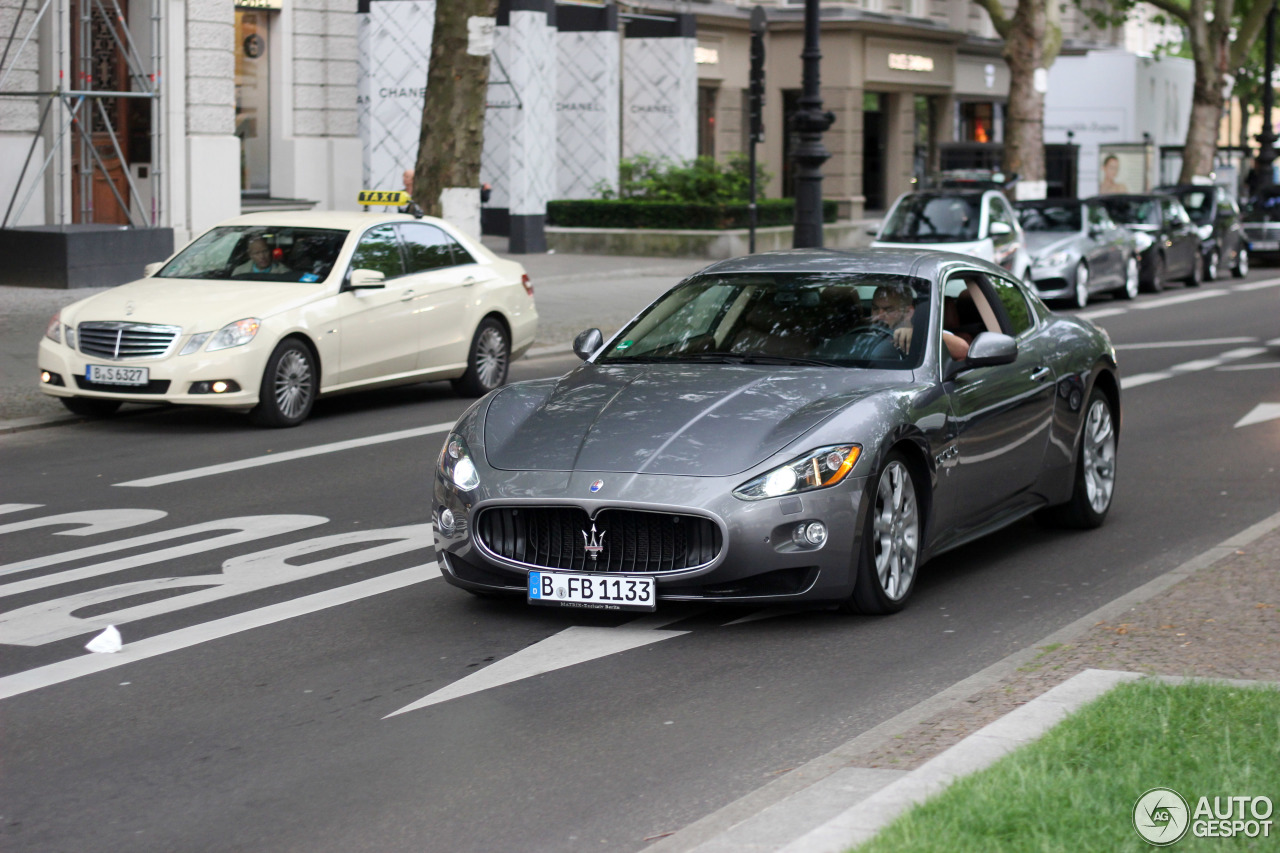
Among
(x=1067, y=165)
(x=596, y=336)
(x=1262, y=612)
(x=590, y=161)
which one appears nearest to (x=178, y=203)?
(x=590, y=161)

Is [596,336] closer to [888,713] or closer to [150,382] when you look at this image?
[888,713]

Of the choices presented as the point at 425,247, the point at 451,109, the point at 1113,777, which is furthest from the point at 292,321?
the point at 1113,777

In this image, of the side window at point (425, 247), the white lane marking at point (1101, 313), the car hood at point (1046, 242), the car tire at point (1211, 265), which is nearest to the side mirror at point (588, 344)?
the side window at point (425, 247)

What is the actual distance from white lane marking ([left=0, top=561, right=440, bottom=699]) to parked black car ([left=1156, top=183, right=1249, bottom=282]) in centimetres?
2709

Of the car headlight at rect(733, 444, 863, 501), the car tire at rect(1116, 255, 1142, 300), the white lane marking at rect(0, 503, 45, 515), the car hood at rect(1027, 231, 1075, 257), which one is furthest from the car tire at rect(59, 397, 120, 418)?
the car tire at rect(1116, 255, 1142, 300)

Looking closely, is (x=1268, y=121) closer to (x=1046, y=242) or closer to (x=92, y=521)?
(x=1046, y=242)

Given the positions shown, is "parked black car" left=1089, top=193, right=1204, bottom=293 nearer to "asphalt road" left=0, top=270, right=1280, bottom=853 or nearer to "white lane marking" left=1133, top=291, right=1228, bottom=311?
"white lane marking" left=1133, top=291, right=1228, bottom=311

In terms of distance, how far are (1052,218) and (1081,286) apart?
1508 millimetres

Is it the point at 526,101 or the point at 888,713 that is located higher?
the point at 526,101

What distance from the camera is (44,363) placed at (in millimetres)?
13281

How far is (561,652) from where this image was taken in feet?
22.2

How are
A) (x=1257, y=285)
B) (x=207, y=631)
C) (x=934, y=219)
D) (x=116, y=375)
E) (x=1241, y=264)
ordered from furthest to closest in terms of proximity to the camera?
(x=1241, y=264) → (x=1257, y=285) → (x=934, y=219) → (x=116, y=375) → (x=207, y=631)

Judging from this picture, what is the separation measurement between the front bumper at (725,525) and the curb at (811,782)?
801 mm

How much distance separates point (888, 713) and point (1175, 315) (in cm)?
2008
